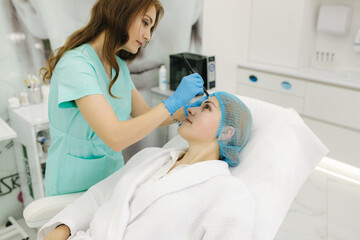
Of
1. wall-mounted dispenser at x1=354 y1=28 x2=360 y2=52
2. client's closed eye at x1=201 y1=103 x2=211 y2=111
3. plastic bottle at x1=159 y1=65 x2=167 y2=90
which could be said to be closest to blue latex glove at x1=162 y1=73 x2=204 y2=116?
client's closed eye at x1=201 y1=103 x2=211 y2=111

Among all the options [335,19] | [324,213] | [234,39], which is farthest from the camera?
[234,39]

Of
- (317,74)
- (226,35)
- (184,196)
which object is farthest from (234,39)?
(184,196)

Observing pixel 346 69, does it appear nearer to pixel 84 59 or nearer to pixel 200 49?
pixel 200 49

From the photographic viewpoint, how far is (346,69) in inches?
113

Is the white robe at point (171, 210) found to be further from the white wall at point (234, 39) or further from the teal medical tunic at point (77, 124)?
the white wall at point (234, 39)

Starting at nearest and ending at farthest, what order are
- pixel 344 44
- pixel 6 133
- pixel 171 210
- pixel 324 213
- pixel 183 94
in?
pixel 171 210 < pixel 183 94 < pixel 6 133 < pixel 324 213 < pixel 344 44

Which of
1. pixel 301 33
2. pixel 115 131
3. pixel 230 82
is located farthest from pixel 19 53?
pixel 301 33

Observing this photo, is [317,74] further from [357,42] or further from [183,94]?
[183,94]

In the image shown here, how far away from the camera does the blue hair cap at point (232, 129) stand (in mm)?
1307

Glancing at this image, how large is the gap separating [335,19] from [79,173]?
238 cm

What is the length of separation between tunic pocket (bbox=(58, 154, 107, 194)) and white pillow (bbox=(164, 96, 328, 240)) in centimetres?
56

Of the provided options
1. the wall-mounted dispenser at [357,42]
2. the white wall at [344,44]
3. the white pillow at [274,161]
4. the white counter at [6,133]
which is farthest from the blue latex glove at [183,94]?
the white wall at [344,44]

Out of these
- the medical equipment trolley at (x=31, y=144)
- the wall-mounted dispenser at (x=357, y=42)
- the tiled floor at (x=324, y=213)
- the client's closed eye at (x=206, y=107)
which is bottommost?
the tiled floor at (x=324, y=213)

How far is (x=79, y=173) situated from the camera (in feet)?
4.48
